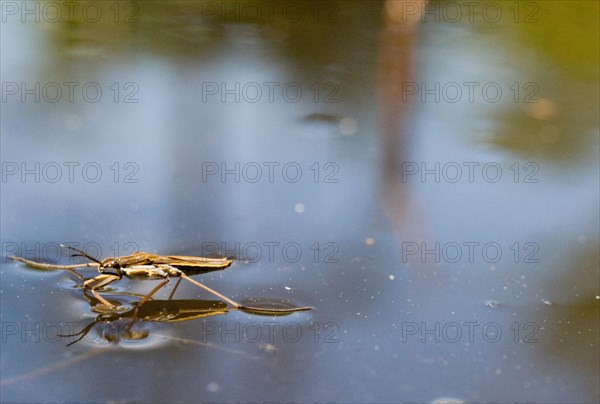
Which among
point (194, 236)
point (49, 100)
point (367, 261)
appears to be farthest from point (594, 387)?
point (49, 100)

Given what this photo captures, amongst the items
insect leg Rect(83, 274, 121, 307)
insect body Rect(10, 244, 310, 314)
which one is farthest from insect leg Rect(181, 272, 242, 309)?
insect leg Rect(83, 274, 121, 307)

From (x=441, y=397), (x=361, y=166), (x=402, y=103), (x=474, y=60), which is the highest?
(x=474, y=60)

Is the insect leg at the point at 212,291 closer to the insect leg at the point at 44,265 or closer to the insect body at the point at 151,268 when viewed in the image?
the insect body at the point at 151,268

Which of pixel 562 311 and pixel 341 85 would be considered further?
pixel 341 85

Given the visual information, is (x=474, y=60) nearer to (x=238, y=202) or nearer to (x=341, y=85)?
(x=341, y=85)

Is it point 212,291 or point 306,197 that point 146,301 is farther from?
point 306,197

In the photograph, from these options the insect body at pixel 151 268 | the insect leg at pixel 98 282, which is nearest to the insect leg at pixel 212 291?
the insect body at pixel 151 268

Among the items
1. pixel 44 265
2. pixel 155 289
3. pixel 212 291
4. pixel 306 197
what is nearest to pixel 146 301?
pixel 155 289
